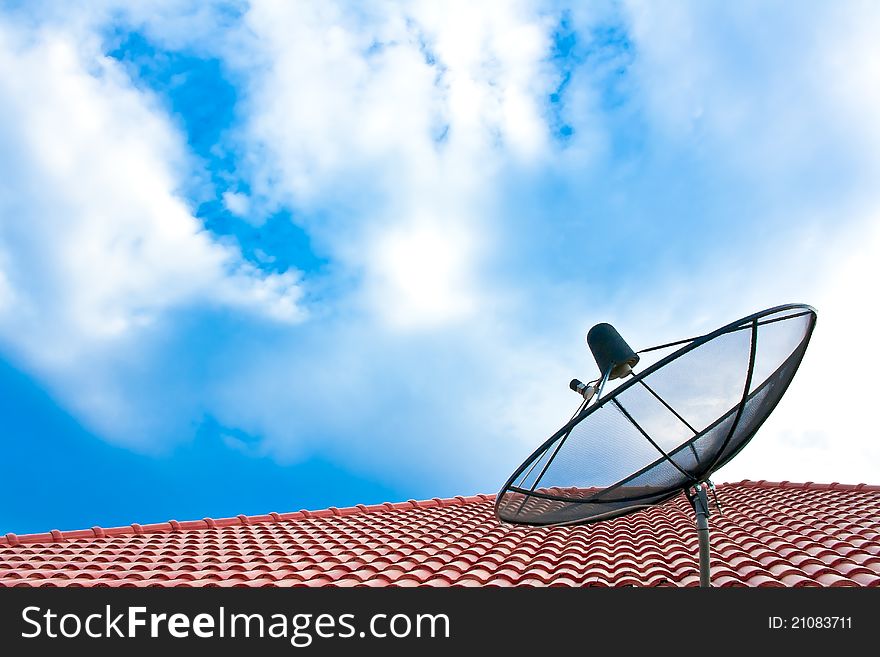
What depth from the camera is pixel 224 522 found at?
8203 millimetres


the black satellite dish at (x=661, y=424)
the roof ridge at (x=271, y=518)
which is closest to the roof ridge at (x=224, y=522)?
the roof ridge at (x=271, y=518)

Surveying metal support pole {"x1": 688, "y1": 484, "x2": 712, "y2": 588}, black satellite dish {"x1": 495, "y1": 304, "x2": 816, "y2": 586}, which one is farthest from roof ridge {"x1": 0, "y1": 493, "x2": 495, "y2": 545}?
metal support pole {"x1": 688, "y1": 484, "x2": 712, "y2": 588}

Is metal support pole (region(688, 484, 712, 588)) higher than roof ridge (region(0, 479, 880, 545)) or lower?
lower

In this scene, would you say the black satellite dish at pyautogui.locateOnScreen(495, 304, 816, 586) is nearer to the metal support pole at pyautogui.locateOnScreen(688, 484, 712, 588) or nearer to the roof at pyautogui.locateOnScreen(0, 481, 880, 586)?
the metal support pole at pyautogui.locateOnScreen(688, 484, 712, 588)

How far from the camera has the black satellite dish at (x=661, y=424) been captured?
11.6 ft

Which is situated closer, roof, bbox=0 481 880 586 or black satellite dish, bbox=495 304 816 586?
black satellite dish, bbox=495 304 816 586

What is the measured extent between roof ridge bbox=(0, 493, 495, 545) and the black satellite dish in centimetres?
511

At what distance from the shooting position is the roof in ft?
16.7

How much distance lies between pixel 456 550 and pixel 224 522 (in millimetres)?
3324

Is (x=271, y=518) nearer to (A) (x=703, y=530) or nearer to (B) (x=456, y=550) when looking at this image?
(B) (x=456, y=550)
